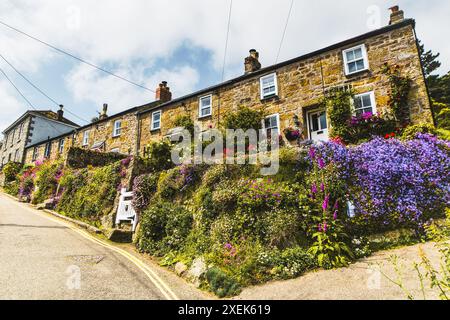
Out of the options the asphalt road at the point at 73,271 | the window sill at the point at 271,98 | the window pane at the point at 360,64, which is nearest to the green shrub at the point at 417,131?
Answer: the window pane at the point at 360,64

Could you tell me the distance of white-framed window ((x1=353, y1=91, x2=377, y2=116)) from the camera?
41.3 feet

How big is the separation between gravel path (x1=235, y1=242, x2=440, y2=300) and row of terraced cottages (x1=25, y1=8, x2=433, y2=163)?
834 cm

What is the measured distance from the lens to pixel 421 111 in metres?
11.4

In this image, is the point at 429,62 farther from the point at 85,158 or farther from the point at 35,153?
the point at 35,153

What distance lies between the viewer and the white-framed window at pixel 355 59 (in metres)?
13.4

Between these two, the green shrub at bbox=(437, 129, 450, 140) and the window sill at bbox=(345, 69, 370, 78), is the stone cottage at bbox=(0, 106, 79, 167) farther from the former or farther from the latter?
the green shrub at bbox=(437, 129, 450, 140)

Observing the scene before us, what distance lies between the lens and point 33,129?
32.0 m

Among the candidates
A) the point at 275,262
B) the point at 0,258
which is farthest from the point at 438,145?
the point at 0,258

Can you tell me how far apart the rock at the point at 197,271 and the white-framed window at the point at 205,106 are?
12389 millimetres

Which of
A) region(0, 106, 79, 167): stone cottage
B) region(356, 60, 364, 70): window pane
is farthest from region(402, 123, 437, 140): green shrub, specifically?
region(0, 106, 79, 167): stone cottage


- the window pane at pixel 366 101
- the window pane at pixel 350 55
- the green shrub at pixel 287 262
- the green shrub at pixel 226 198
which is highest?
the window pane at pixel 350 55

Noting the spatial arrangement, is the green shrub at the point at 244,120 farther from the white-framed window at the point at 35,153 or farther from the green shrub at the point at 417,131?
the white-framed window at the point at 35,153

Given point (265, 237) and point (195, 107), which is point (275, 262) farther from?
point (195, 107)
